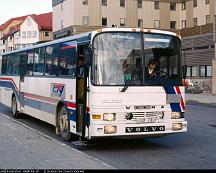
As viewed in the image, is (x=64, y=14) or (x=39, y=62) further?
(x=64, y=14)

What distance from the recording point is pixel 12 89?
59.4ft

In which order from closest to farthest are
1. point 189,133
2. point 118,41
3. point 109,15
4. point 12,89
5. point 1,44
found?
point 118,41 < point 189,133 < point 12,89 < point 109,15 < point 1,44

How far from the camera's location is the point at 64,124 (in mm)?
11500

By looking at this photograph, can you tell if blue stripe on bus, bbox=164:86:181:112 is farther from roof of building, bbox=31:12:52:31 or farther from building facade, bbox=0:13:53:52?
roof of building, bbox=31:12:52:31

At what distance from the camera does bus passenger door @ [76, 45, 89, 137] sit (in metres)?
10.0

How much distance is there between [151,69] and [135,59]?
452 millimetres

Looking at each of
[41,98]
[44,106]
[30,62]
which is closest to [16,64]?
[30,62]

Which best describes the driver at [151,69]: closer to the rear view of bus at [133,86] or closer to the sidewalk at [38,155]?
the rear view of bus at [133,86]

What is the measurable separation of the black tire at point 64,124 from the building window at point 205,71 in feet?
110

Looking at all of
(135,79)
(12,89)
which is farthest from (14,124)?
(135,79)

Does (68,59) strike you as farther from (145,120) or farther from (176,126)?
(176,126)

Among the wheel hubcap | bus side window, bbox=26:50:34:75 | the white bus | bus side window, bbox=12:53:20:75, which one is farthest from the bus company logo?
bus side window, bbox=12:53:20:75

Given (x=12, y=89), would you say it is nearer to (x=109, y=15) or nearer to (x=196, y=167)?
(x=196, y=167)

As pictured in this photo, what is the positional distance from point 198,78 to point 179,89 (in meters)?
35.3
